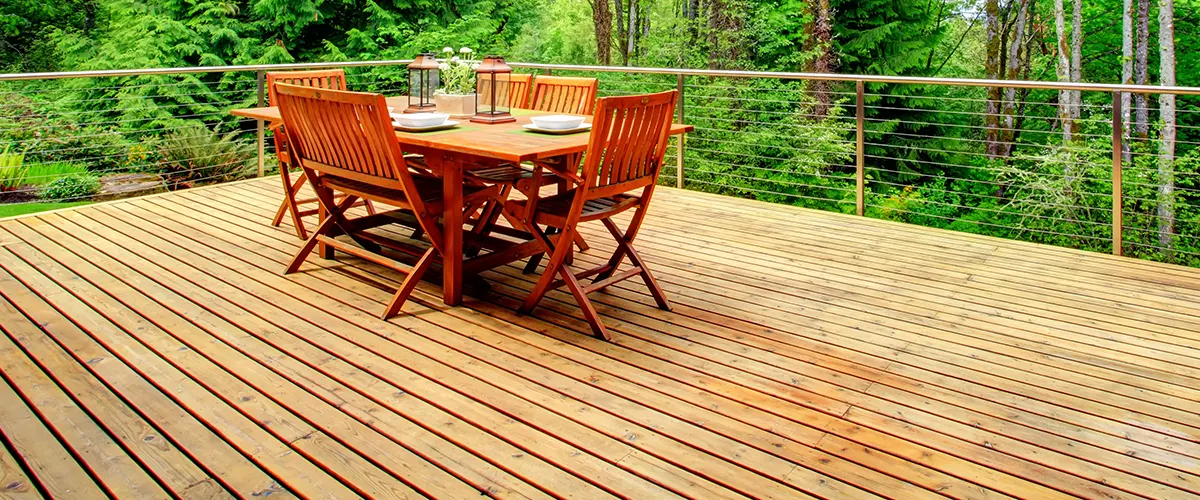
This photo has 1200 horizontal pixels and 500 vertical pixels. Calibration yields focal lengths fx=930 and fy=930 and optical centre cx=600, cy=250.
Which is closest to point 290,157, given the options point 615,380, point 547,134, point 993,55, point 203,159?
point 547,134

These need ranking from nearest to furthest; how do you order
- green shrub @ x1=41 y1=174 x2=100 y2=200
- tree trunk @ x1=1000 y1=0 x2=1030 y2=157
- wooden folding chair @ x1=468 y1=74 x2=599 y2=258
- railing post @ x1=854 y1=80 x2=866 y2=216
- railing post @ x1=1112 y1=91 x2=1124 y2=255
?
1. wooden folding chair @ x1=468 y1=74 x2=599 y2=258
2. railing post @ x1=1112 y1=91 x2=1124 y2=255
3. railing post @ x1=854 y1=80 x2=866 y2=216
4. green shrub @ x1=41 y1=174 x2=100 y2=200
5. tree trunk @ x1=1000 y1=0 x2=1030 y2=157

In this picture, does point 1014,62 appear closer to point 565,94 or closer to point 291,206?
point 565,94

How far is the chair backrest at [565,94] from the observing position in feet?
16.3

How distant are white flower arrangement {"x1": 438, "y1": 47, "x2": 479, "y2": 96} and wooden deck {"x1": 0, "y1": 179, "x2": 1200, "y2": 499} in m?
0.93

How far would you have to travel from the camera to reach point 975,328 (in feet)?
12.2

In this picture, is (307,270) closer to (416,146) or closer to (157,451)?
(416,146)

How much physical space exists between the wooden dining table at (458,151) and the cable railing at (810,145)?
7.28 feet

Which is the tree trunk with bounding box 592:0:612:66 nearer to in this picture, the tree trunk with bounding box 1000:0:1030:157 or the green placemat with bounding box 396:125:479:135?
the tree trunk with bounding box 1000:0:1030:157

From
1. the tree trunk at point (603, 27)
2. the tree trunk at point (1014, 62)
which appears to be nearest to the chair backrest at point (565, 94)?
the tree trunk at point (603, 27)

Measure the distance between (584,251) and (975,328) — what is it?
2.00m

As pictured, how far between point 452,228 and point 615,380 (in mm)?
1132

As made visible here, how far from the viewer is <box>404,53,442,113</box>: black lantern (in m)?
4.51

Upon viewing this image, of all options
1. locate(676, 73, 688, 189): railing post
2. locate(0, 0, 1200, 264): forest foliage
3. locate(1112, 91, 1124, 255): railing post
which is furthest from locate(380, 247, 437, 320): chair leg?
locate(0, 0, 1200, 264): forest foliage

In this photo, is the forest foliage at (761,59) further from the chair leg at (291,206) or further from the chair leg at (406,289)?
the chair leg at (406,289)
